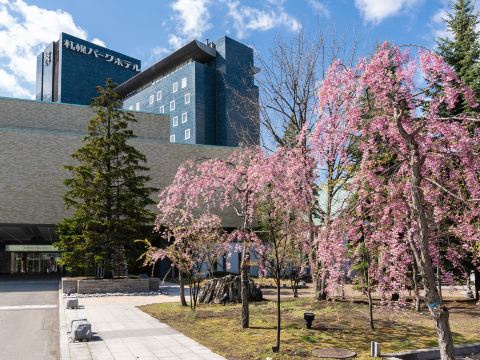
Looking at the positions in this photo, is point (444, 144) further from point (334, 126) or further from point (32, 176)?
point (32, 176)

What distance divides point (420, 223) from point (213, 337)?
8.43 metres

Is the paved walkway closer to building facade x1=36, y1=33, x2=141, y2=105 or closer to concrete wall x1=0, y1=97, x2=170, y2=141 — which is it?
concrete wall x1=0, y1=97, x2=170, y2=141

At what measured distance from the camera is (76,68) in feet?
347

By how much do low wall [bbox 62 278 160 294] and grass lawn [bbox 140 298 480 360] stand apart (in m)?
9.50

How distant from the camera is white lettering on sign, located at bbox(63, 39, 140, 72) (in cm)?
10479

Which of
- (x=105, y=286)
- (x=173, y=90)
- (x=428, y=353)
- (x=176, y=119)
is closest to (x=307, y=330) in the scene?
(x=428, y=353)

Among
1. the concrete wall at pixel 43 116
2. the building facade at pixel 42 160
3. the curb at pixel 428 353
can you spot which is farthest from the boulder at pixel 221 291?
the concrete wall at pixel 43 116

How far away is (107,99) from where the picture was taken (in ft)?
114

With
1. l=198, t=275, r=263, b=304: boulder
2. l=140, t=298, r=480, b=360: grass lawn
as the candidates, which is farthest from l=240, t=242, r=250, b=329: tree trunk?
l=198, t=275, r=263, b=304: boulder

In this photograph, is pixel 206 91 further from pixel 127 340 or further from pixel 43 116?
pixel 127 340

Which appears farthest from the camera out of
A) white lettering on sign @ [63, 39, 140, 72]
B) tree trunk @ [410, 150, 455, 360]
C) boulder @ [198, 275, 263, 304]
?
white lettering on sign @ [63, 39, 140, 72]

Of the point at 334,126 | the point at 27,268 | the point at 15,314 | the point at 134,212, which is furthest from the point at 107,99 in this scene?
the point at 27,268

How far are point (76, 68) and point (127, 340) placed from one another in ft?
337

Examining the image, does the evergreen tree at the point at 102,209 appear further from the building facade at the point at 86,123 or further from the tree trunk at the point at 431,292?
the tree trunk at the point at 431,292
